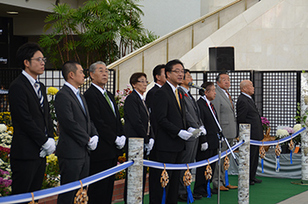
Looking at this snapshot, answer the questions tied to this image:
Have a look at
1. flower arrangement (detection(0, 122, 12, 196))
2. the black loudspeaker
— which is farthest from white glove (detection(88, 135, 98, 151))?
the black loudspeaker

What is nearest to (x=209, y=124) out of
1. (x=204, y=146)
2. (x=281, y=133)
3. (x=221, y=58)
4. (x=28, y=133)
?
(x=204, y=146)

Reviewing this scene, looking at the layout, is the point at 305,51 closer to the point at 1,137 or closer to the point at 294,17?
the point at 294,17

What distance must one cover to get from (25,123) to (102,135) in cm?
119

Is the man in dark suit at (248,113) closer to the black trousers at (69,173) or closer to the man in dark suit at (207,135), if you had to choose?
the man in dark suit at (207,135)

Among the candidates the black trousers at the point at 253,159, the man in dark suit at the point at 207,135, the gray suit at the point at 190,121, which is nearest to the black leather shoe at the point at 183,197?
the man in dark suit at the point at 207,135

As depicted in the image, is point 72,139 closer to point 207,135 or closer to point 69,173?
point 69,173

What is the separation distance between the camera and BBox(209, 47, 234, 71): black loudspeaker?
42.5 feet

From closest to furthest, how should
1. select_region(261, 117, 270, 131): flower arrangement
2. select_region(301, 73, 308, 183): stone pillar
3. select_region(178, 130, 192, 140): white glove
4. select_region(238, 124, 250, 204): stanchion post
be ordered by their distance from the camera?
select_region(178, 130, 192, 140): white glove, select_region(238, 124, 250, 204): stanchion post, select_region(301, 73, 308, 183): stone pillar, select_region(261, 117, 270, 131): flower arrangement

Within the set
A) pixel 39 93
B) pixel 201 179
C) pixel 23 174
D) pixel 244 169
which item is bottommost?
pixel 201 179

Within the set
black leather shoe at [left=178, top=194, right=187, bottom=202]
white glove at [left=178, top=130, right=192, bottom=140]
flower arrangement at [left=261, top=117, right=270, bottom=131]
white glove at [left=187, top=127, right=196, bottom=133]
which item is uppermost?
white glove at [left=187, top=127, right=196, bottom=133]

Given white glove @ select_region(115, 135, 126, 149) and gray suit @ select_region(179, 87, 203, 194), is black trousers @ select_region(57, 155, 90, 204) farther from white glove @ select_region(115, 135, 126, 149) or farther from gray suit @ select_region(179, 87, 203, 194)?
gray suit @ select_region(179, 87, 203, 194)

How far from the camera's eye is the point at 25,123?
15.0ft

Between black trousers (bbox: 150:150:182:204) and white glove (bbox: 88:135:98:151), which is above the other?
white glove (bbox: 88:135:98:151)

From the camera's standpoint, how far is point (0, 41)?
20562 millimetres
